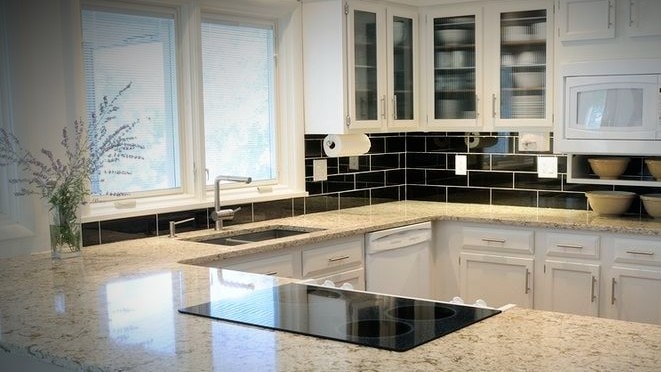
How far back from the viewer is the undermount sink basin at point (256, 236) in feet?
14.2

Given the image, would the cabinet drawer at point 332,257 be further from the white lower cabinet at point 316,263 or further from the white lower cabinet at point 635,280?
the white lower cabinet at point 635,280

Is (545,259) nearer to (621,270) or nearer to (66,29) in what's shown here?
(621,270)

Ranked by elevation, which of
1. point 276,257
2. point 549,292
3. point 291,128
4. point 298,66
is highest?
point 298,66

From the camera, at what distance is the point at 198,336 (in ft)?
7.48

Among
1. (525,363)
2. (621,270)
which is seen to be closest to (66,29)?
(525,363)

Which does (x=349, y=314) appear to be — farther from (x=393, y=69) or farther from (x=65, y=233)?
(x=393, y=69)

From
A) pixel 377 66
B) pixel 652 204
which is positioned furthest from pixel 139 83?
pixel 652 204

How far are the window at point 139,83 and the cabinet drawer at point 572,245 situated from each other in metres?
2.10

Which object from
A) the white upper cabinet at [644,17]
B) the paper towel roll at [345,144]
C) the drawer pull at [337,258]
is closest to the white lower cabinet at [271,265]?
the drawer pull at [337,258]

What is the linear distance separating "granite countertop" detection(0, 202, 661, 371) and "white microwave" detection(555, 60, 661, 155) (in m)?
2.33

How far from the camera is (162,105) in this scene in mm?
4359

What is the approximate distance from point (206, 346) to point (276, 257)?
1.87 metres

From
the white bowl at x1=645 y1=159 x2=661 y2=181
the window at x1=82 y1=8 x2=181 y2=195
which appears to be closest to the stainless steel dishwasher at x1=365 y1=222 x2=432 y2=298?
the window at x1=82 y1=8 x2=181 y2=195

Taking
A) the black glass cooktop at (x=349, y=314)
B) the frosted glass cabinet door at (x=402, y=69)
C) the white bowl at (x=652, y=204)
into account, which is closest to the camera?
the black glass cooktop at (x=349, y=314)
